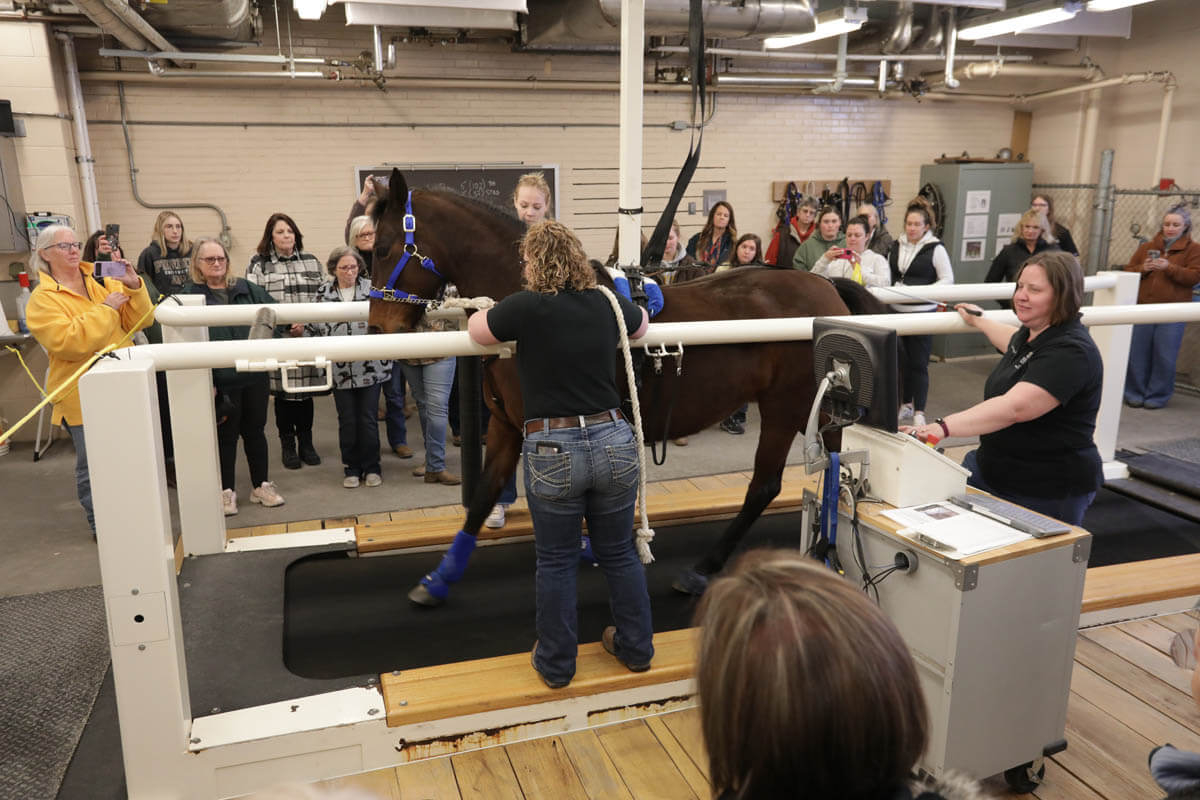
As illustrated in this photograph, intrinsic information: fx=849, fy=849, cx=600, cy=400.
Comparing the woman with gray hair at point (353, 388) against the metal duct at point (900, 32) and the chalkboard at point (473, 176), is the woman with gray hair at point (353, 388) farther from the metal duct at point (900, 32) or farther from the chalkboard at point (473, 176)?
the metal duct at point (900, 32)

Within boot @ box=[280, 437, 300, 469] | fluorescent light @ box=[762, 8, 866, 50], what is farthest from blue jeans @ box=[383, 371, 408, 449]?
fluorescent light @ box=[762, 8, 866, 50]

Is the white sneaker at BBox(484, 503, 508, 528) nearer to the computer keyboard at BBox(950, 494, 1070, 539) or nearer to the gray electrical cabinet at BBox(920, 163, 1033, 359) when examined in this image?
the computer keyboard at BBox(950, 494, 1070, 539)

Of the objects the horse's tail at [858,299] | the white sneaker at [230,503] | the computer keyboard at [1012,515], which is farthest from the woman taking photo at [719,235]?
the computer keyboard at [1012,515]

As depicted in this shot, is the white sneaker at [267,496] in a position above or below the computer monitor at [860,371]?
below

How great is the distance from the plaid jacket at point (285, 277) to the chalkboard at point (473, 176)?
2745 mm

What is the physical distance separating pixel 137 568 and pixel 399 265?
1.45 meters

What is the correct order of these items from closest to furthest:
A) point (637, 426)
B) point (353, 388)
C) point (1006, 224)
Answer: point (637, 426), point (353, 388), point (1006, 224)

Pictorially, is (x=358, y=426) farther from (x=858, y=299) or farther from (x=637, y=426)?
(x=858, y=299)

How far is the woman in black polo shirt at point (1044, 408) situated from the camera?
2.62m

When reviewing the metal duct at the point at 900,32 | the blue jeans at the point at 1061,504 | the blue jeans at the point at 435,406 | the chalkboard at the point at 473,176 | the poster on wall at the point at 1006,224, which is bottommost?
the blue jeans at the point at 435,406

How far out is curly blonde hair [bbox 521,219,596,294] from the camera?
2453mm

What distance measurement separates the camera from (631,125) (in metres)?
3.35

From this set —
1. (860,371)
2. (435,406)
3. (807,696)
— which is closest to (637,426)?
(860,371)

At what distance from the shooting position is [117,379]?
2.15 m
